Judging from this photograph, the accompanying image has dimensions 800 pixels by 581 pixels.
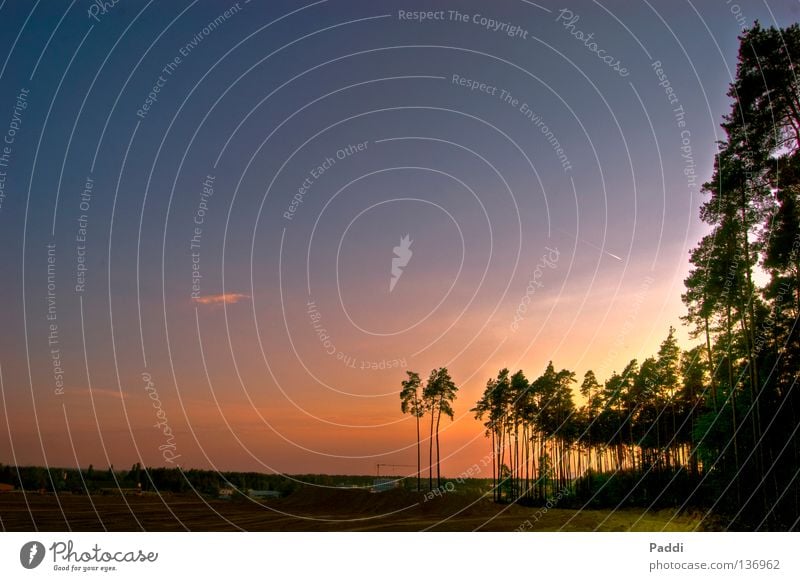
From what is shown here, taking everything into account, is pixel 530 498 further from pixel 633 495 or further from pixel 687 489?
pixel 687 489

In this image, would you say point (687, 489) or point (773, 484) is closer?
point (773, 484)

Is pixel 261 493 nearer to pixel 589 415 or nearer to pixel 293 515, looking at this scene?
pixel 293 515

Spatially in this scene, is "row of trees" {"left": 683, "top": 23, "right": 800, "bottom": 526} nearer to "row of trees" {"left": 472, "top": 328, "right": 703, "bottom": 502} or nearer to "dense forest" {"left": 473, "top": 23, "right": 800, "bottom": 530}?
"dense forest" {"left": 473, "top": 23, "right": 800, "bottom": 530}

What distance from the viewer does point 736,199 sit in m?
16.6

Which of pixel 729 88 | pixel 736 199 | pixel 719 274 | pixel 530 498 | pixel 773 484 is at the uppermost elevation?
pixel 729 88

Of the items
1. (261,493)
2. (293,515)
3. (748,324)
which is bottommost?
(293,515)
